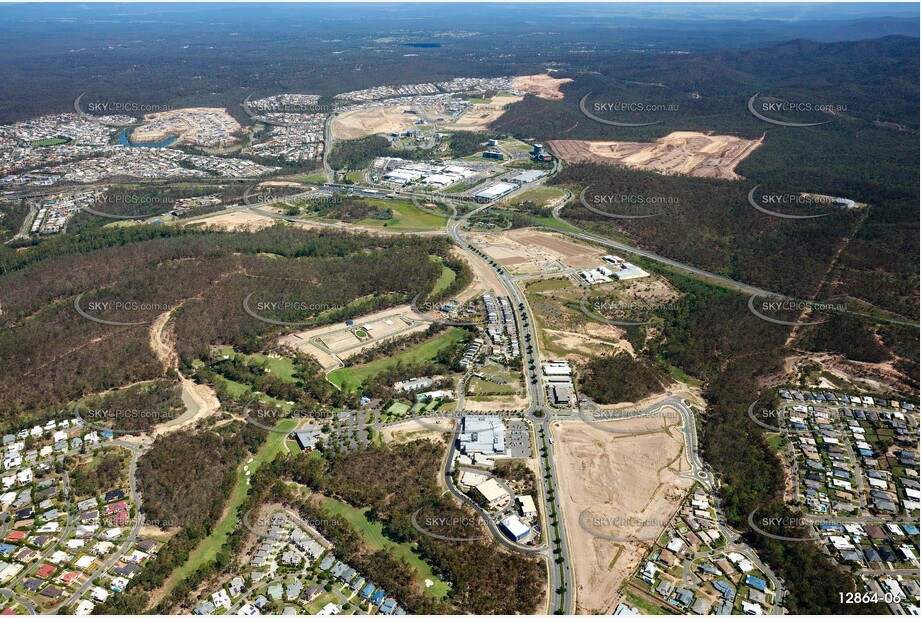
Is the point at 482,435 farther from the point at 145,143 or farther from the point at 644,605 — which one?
the point at 145,143

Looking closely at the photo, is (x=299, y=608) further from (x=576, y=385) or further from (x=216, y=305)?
(x=216, y=305)

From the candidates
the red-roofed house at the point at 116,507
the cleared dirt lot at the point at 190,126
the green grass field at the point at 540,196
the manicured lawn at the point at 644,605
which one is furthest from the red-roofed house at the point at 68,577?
the cleared dirt lot at the point at 190,126

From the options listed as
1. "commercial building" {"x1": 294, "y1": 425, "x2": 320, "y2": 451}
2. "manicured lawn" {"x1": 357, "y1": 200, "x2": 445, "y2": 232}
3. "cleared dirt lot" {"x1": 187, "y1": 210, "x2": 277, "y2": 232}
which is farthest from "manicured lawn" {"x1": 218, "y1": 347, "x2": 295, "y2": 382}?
"manicured lawn" {"x1": 357, "y1": 200, "x2": 445, "y2": 232}

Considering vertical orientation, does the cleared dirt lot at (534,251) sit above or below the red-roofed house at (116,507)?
above

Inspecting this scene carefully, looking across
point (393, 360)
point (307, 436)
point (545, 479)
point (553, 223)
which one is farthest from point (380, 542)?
point (553, 223)

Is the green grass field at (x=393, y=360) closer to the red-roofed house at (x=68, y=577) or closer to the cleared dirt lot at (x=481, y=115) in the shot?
the red-roofed house at (x=68, y=577)

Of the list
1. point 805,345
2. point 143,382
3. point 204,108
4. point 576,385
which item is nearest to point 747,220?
point 805,345
